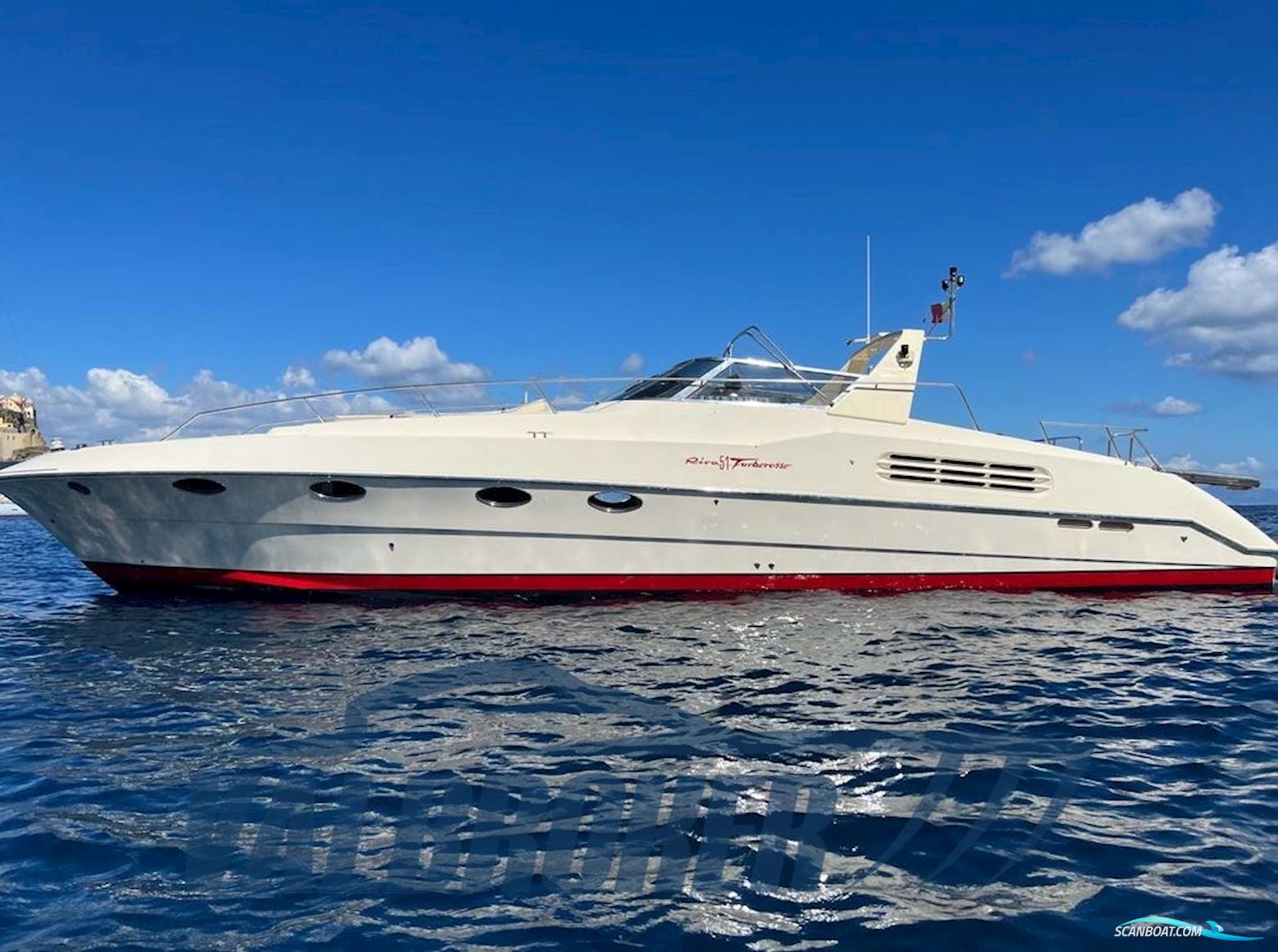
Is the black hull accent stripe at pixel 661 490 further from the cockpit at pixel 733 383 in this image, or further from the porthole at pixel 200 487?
the cockpit at pixel 733 383

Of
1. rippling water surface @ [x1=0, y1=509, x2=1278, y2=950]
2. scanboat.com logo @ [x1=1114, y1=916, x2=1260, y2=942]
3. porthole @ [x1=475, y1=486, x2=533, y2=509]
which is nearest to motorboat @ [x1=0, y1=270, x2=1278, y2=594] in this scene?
porthole @ [x1=475, y1=486, x2=533, y2=509]

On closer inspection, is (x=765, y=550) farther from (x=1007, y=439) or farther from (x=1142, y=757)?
(x=1142, y=757)

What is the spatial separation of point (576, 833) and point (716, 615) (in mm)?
5319

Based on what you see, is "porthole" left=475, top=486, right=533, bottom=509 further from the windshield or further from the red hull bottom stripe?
the windshield

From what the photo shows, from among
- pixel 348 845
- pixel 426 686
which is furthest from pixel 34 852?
pixel 426 686

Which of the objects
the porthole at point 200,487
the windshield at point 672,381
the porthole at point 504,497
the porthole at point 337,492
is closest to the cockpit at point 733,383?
the windshield at point 672,381

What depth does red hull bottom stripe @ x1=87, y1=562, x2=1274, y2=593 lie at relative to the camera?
381 inches

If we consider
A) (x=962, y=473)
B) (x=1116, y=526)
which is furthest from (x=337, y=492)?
(x=1116, y=526)

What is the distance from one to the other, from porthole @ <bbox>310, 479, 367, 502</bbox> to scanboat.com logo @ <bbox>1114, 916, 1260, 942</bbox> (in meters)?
8.11

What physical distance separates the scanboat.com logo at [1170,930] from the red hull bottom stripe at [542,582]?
6.97 metres

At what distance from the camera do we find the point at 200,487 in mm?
9391

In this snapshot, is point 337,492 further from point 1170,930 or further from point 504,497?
point 1170,930

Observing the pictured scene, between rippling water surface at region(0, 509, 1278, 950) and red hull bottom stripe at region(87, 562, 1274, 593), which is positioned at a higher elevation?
red hull bottom stripe at region(87, 562, 1274, 593)

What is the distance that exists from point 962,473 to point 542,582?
5335 millimetres
